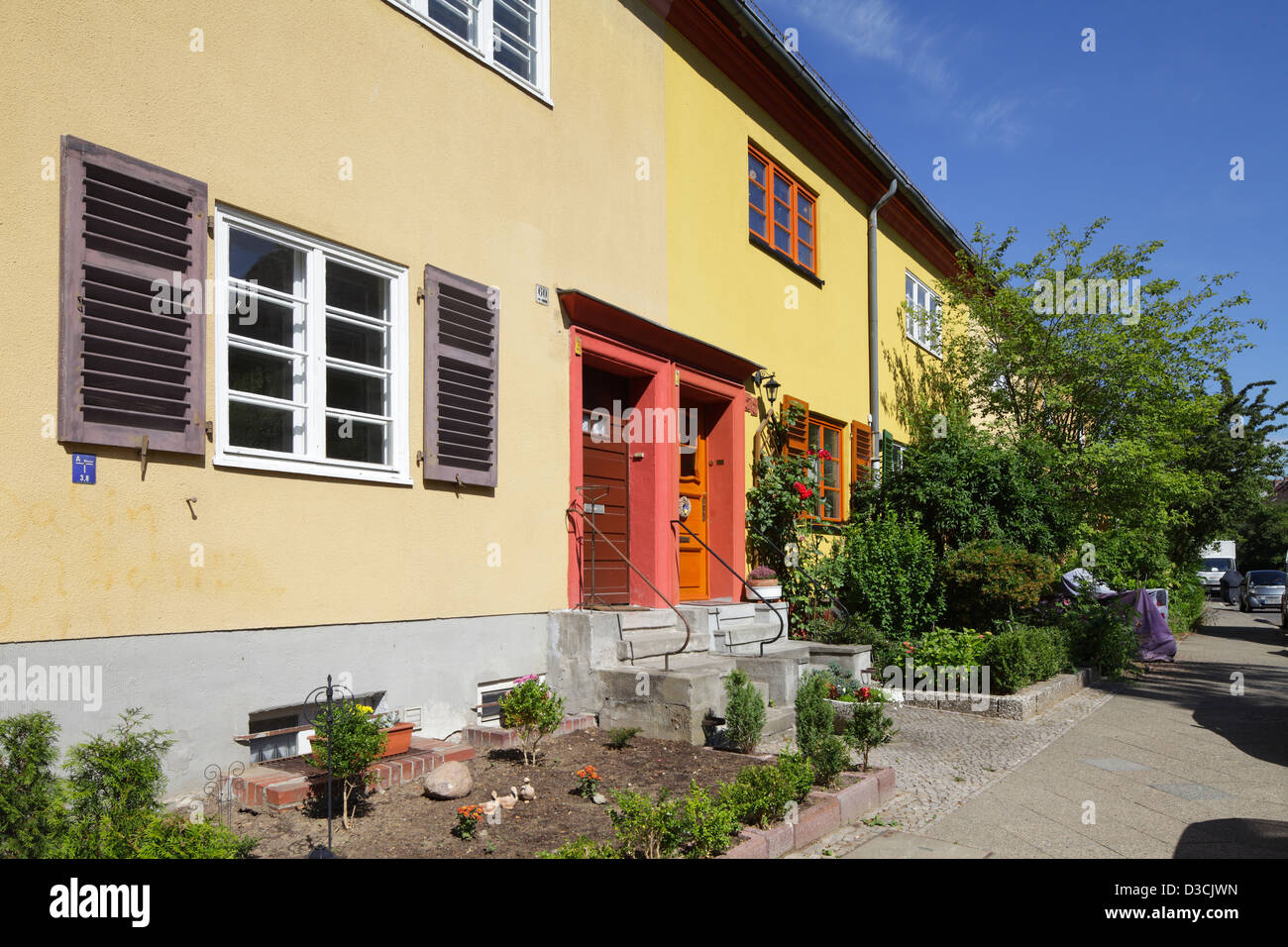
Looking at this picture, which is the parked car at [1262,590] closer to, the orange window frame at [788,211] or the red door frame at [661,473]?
the orange window frame at [788,211]

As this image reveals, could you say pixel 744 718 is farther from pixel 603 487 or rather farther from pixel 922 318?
pixel 922 318

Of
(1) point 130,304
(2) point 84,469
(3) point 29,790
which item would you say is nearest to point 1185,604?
(1) point 130,304

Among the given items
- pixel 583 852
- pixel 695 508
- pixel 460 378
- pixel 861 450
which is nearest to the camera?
pixel 583 852

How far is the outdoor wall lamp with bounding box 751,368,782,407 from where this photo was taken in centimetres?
1153

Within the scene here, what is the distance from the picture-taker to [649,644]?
25.8 ft

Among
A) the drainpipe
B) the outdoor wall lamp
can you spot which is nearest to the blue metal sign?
the outdoor wall lamp

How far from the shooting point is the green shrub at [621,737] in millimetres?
6734

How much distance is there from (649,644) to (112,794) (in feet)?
14.6

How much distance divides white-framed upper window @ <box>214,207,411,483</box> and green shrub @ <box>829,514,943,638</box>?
22.7 ft

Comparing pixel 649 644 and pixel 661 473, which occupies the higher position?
pixel 661 473

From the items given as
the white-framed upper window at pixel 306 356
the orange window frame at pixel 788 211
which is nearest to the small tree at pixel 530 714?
the white-framed upper window at pixel 306 356

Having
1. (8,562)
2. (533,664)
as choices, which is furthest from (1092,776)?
(8,562)

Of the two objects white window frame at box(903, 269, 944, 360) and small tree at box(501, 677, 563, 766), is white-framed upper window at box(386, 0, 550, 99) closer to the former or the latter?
small tree at box(501, 677, 563, 766)

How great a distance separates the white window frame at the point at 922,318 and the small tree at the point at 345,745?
1327 centimetres
